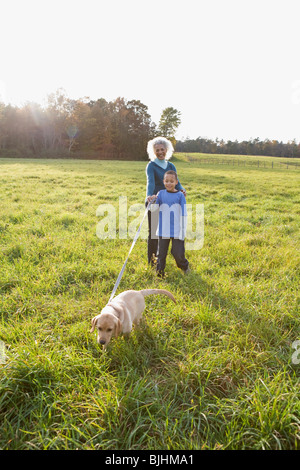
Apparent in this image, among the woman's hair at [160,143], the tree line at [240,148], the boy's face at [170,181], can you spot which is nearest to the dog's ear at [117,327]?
the boy's face at [170,181]

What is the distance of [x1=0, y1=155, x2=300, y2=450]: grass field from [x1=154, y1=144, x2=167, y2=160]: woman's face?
6.27 ft

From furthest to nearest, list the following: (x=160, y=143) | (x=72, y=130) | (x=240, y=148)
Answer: (x=240, y=148), (x=72, y=130), (x=160, y=143)

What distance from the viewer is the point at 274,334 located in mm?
2783

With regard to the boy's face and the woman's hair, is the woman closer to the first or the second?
the woman's hair

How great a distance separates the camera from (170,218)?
4.21m

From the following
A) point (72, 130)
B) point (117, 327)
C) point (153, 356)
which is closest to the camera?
point (117, 327)

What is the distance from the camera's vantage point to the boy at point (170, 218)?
4.18 m

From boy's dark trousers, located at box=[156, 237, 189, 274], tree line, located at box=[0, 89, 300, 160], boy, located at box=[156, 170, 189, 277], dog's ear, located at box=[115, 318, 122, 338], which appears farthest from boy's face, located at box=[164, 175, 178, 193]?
tree line, located at box=[0, 89, 300, 160]

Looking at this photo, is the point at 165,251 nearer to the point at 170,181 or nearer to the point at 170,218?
the point at 170,218

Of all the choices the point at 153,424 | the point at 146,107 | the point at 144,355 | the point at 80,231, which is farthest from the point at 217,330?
the point at 146,107

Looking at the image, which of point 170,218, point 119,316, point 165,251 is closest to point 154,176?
point 170,218

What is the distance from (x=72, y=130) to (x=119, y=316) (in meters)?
58.2

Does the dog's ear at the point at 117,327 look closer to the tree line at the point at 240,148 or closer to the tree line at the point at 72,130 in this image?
the tree line at the point at 72,130
